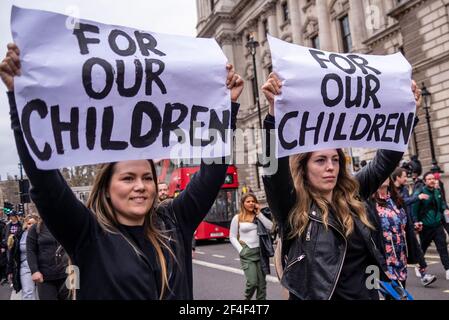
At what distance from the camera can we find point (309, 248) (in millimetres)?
2672

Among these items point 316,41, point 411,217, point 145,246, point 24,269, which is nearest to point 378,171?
A: point 145,246

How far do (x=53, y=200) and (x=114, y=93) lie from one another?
2.17ft

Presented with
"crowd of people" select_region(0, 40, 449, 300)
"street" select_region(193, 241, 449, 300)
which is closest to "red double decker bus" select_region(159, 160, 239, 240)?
"street" select_region(193, 241, 449, 300)

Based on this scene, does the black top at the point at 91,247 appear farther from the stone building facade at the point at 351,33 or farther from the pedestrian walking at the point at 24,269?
the stone building facade at the point at 351,33

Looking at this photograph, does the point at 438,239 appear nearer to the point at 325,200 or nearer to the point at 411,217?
the point at 411,217

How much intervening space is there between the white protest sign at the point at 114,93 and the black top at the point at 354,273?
92cm

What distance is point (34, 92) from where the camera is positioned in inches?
82.9

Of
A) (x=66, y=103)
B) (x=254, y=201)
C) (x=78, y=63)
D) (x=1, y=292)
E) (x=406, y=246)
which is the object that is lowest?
(x=1, y=292)

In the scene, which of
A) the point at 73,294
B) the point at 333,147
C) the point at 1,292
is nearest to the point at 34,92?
the point at 73,294

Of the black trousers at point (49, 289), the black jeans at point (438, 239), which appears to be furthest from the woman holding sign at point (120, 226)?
the black jeans at point (438, 239)

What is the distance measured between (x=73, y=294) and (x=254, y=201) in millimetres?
5325

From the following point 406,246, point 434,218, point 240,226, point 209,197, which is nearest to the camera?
point 209,197

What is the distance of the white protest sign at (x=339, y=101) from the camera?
2.76m
